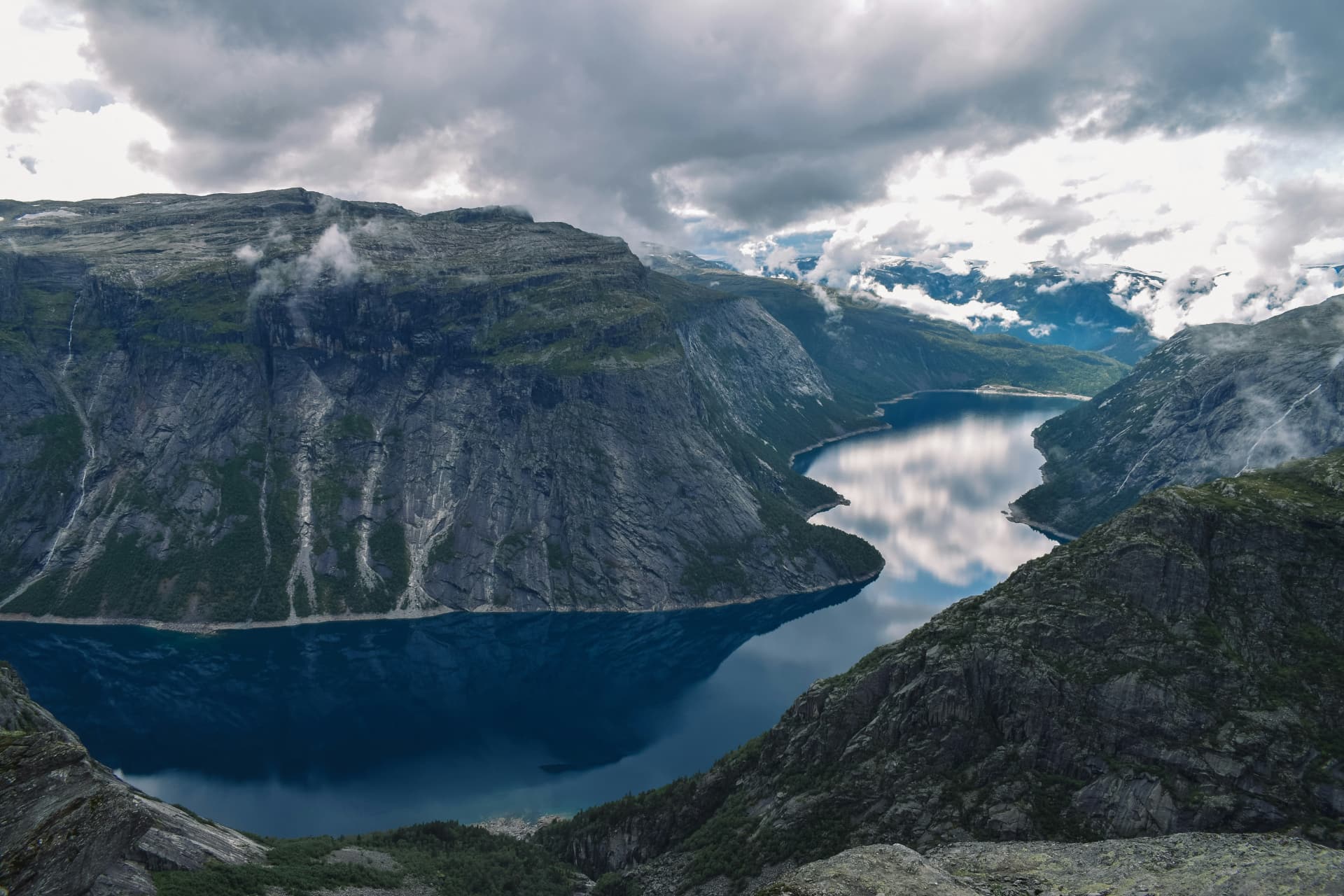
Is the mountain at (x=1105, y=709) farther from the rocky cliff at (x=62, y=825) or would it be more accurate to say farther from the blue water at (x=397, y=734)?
the blue water at (x=397, y=734)

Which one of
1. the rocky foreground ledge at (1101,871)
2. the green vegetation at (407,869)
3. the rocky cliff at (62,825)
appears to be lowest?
the green vegetation at (407,869)

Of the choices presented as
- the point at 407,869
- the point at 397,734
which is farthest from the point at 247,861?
the point at 397,734

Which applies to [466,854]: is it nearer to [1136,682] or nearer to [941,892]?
[941,892]

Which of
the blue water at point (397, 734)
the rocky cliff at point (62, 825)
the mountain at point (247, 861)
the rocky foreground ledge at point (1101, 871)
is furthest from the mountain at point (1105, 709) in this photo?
the blue water at point (397, 734)

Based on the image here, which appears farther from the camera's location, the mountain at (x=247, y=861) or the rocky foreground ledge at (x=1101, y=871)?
the mountain at (x=247, y=861)

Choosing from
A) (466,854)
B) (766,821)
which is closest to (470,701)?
(466,854)

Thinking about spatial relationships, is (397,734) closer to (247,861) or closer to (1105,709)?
(247,861)
